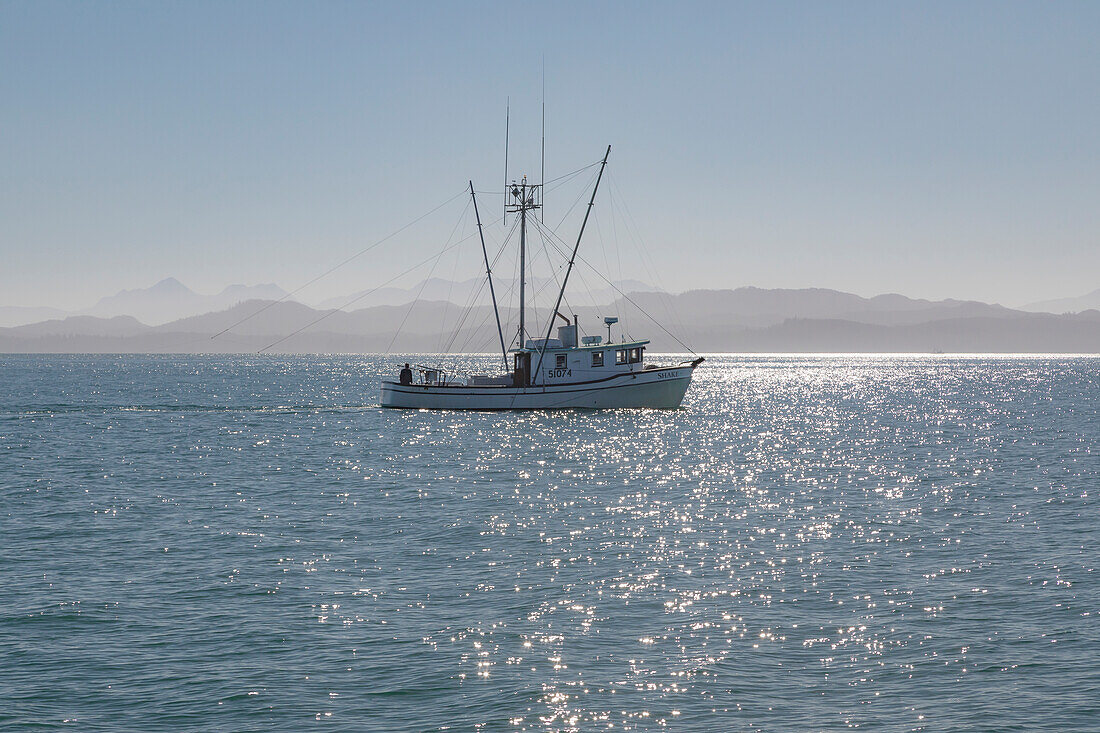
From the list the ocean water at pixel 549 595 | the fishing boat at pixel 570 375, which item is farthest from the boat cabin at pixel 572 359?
the ocean water at pixel 549 595

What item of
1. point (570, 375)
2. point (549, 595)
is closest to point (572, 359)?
point (570, 375)

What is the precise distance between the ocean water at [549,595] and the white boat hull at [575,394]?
87.2ft

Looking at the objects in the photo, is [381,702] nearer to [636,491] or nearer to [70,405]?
[636,491]

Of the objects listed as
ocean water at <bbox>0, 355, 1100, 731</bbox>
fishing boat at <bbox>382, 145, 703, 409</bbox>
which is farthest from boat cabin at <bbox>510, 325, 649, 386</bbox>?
ocean water at <bbox>0, 355, 1100, 731</bbox>

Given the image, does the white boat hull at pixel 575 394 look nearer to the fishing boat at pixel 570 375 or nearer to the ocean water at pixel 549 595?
the fishing boat at pixel 570 375

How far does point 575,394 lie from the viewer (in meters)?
74.1

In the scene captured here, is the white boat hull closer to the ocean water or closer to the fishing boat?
the fishing boat

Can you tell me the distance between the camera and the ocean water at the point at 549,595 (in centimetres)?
1404

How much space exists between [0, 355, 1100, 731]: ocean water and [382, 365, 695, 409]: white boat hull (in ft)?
87.2

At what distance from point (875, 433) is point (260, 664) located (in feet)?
195

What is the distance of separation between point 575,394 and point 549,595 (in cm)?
5399

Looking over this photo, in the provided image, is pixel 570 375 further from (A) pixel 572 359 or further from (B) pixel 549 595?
(B) pixel 549 595

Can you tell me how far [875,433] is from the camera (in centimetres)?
6812

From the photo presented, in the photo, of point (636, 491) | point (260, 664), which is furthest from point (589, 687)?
point (636, 491)
